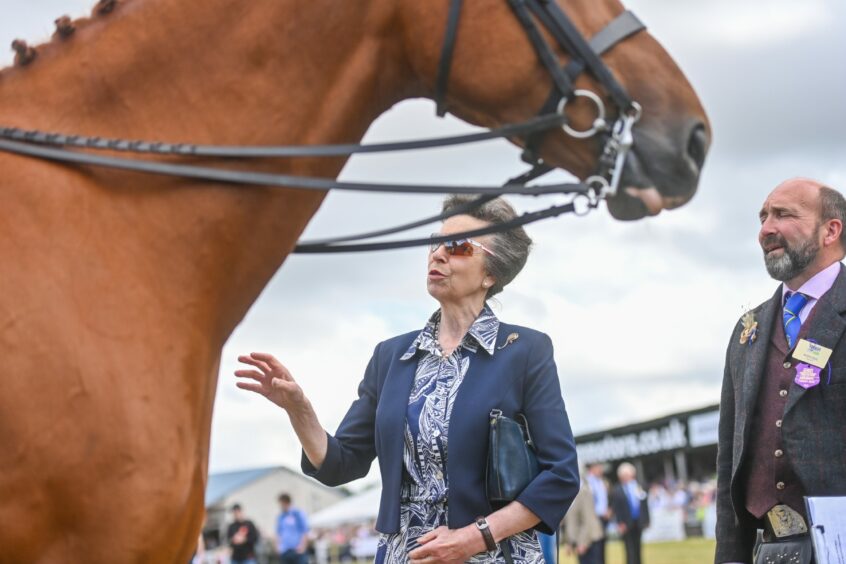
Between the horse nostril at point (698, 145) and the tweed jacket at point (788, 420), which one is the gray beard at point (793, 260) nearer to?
the tweed jacket at point (788, 420)

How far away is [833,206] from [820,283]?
367mm

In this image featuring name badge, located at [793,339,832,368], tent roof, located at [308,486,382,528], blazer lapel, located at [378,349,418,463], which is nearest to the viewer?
blazer lapel, located at [378,349,418,463]

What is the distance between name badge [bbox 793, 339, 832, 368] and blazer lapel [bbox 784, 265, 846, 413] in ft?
0.09

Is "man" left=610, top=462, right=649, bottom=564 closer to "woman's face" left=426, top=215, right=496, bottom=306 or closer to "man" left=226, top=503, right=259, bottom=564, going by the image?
"man" left=226, top=503, right=259, bottom=564

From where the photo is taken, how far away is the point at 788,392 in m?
4.35

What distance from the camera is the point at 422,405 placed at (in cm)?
422

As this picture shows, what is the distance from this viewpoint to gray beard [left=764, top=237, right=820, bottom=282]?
448cm

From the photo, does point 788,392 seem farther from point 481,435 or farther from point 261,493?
point 261,493

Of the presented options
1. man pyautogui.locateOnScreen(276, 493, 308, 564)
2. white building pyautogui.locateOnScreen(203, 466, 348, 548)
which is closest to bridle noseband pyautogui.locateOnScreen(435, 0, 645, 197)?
man pyautogui.locateOnScreen(276, 493, 308, 564)

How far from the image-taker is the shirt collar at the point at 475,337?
434cm

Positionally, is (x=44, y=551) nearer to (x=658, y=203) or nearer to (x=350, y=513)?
(x=658, y=203)

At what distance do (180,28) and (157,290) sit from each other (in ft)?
2.58

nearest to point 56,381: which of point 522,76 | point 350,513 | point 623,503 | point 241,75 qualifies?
point 241,75

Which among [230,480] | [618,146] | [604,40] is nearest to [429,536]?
[618,146]
